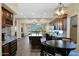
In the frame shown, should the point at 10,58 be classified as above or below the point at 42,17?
below

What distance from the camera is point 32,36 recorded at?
784 centimetres

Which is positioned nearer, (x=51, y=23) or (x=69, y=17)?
(x=69, y=17)

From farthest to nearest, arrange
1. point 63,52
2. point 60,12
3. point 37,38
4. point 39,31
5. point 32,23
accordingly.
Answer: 1. point 32,23
2. point 39,31
3. point 37,38
4. point 60,12
5. point 63,52

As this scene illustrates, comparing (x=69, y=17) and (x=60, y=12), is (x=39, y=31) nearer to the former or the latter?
(x=69, y=17)

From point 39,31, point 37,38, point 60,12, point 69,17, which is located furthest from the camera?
point 39,31

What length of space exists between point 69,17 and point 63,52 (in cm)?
251

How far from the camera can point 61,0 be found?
1.32 meters

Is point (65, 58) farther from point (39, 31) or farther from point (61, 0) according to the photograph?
point (39, 31)

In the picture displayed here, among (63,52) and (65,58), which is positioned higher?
(65,58)

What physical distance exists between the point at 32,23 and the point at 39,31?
971 mm

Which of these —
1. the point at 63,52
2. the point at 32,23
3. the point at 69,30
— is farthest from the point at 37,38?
the point at 63,52

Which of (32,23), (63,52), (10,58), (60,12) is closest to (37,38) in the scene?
(32,23)

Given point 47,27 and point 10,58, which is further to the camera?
point 47,27

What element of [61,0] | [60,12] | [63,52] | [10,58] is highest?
[60,12]
